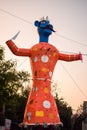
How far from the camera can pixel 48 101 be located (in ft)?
57.1

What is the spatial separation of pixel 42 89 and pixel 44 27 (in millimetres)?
2976

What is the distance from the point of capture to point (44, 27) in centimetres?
1806

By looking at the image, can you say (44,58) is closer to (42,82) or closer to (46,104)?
(42,82)

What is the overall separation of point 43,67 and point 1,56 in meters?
6.10

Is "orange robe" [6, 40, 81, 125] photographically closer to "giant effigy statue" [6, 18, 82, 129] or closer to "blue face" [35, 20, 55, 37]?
"giant effigy statue" [6, 18, 82, 129]

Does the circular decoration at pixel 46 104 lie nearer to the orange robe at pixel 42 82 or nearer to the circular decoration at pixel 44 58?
the orange robe at pixel 42 82

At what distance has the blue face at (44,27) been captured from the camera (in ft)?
59.2

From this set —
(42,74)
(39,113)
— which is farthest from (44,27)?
(39,113)

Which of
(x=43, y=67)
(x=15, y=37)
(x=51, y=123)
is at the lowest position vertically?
(x=51, y=123)

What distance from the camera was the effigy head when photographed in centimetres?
1805

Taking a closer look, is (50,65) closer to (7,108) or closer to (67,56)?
(67,56)

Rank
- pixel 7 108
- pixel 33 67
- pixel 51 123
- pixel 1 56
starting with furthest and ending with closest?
pixel 7 108 → pixel 1 56 → pixel 33 67 → pixel 51 123

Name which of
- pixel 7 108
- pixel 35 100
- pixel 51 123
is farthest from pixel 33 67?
pixel 7 108

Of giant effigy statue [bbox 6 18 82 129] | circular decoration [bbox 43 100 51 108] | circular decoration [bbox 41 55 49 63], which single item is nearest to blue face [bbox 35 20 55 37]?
giant effigy statue [bbox 6 18 82 129]
